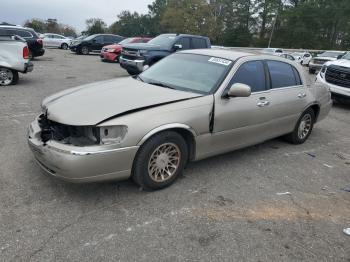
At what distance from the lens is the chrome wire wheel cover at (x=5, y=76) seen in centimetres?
1016

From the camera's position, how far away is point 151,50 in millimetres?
12883

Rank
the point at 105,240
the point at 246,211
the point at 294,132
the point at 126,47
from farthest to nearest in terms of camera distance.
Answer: the point at 126,47
the point at 294,132
the point at 246,211
the point at 105,240

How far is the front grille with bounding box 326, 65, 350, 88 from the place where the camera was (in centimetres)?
1019

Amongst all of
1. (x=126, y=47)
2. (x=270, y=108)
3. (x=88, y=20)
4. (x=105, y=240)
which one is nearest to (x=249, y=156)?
(x=270, y=108)

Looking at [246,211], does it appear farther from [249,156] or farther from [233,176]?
[249,156]

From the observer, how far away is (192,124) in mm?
4230

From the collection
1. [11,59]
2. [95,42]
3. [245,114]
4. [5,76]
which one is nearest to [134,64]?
[11,59]

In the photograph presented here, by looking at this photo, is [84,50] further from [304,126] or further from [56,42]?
[304,126]

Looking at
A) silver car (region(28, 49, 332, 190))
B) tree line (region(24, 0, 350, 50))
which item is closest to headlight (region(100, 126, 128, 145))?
silver car (region(28, 49, 332, 190))

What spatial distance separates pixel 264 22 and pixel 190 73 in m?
67.0

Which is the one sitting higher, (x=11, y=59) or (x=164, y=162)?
(x=11, y=59)

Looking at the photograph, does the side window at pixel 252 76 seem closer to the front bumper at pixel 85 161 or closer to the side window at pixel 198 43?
the front bumper at pixel 85 161

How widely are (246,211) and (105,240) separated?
1.55m

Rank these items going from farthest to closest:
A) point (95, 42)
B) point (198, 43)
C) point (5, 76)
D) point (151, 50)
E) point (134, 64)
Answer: point (95, 42), point (198, 43), point (151, 50), point (134, 64), point (5, 76)
